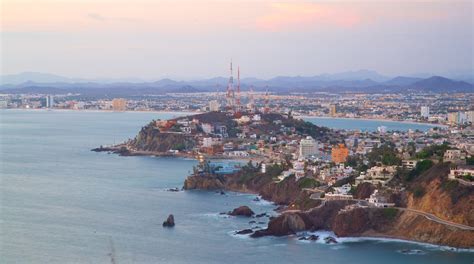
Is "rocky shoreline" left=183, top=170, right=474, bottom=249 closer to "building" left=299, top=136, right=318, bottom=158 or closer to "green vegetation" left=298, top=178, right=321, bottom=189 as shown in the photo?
"green vegetation" left=298, top=178, right=321, bottom=189

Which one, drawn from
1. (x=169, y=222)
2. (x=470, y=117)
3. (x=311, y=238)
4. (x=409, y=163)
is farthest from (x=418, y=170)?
(x=470, y=117)

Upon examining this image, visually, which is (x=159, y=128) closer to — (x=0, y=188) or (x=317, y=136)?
(x=317, y=136)

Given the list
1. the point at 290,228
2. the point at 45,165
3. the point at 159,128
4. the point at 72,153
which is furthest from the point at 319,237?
the point at 159,128

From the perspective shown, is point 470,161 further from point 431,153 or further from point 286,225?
point 286,225

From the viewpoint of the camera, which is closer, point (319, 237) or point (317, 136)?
point (319, 237)

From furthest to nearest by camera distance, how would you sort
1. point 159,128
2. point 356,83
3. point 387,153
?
1. point 356,83
2. point 159,128
3. point 387,153

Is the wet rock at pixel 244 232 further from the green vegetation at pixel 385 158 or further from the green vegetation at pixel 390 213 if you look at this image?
the green vegetation at pixel 385 158

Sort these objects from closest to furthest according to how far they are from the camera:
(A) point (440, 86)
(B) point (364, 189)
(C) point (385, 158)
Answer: (B) point (364, 189) < (C) point (385, 158) < (A) point (440, 86)
